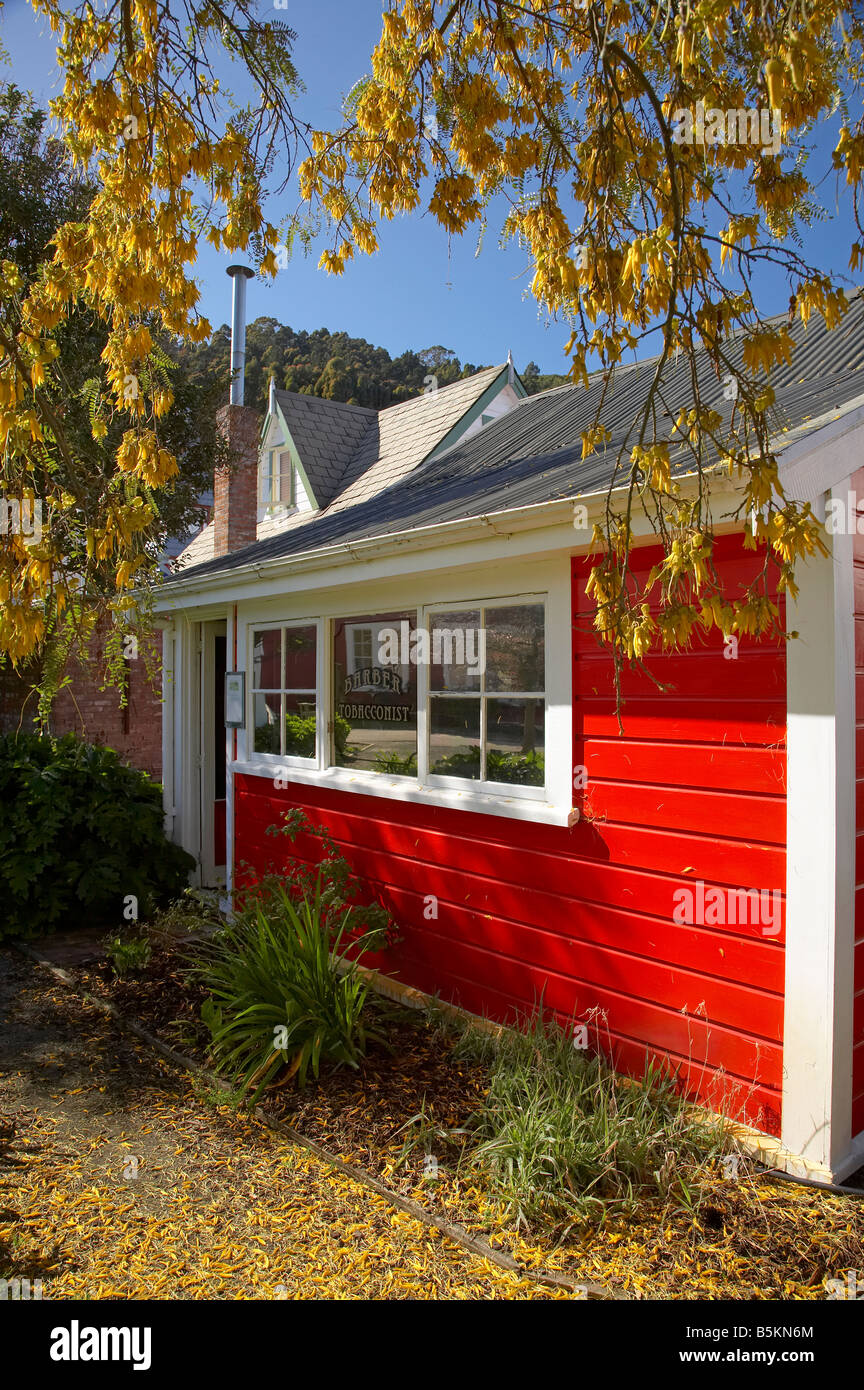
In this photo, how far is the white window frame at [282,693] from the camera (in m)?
6.43

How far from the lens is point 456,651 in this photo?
509 cm

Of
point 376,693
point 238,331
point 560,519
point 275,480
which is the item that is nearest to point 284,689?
point 376,693

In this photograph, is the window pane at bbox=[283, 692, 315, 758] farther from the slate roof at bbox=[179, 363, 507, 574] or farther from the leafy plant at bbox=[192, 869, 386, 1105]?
the slate roof at bbox=[179, 363, 507, 574]

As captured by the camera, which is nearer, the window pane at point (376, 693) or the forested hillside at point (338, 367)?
the window pane at point (376, 693)

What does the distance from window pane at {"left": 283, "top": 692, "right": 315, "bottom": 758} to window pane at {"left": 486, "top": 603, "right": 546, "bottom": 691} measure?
84.9 inches

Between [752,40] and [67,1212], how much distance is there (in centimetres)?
517

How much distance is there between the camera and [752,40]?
9.98ft

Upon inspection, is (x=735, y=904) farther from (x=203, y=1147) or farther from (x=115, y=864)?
(x=115, y=864)

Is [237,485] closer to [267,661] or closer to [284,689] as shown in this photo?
[267,661]

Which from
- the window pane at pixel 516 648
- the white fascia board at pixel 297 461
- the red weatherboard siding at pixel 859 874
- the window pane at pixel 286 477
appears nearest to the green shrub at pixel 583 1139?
the red weatherboard siding at pixel 859 874

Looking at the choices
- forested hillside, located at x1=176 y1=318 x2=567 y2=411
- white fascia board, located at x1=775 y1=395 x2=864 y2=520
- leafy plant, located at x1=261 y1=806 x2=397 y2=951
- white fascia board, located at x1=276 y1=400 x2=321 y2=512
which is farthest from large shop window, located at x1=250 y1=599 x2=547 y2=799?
forested hillside, located at x1=176 y1=318 x2=567 y2=411

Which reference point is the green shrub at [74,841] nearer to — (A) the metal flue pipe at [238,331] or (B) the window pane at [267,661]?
(B) the window pane at [267,661]

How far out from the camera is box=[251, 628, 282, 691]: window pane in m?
7.05

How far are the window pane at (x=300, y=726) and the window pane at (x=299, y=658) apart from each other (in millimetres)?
97
